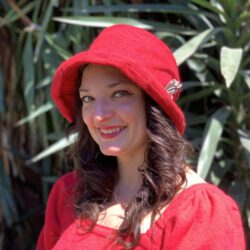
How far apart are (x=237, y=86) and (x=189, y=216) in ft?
3.97

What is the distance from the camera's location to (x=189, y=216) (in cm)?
156

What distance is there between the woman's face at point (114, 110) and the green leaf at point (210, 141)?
0.83m

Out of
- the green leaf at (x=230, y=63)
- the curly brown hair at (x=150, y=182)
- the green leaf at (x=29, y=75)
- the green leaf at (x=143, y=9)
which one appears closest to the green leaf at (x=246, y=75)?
the green leaf at (x=230, y=63)

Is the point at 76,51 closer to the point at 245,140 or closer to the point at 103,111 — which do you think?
the point at 245,140

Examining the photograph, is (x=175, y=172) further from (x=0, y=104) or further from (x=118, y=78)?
(x=0, y=104)

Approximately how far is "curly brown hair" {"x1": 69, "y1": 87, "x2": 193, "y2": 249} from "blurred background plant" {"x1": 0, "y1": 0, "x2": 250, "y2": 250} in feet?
2.03

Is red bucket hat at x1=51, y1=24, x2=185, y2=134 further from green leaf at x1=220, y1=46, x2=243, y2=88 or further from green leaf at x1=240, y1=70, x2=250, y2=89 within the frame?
green leaf at x1=240, y1=70, x2=250, y2=89

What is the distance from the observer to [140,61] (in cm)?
→ 161

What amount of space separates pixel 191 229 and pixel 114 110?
1.11ft

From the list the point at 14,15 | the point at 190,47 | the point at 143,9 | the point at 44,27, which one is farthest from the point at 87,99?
the point at 14,15

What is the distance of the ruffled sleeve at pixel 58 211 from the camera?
1.87 m

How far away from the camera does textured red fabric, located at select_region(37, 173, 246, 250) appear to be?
1.53 meters

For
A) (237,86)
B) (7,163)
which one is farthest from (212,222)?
(7,163)

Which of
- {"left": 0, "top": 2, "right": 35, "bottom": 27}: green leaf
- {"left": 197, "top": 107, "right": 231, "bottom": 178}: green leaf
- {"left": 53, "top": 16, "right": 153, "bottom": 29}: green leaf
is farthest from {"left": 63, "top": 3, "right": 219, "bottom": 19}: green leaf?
{"left": 197, "top": 107, "right": 231, "bottom": 178}: green leaf
